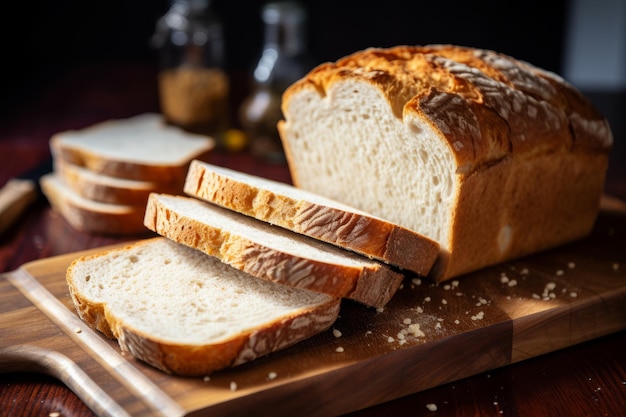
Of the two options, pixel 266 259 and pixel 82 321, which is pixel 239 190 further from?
pixel 82 321

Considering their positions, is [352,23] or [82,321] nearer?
[82,321]

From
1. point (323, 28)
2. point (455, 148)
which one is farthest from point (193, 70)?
point (455, 148)

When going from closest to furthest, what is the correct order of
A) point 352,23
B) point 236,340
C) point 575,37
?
point 236,340
point 352,23
point 575,37

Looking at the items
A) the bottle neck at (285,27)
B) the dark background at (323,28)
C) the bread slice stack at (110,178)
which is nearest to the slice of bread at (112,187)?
the bread slice stack at (110,178)

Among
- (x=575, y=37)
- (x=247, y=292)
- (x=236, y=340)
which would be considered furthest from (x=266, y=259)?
(x=575, y=37)

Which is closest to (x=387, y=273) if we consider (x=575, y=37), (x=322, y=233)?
(x=322, y=233)

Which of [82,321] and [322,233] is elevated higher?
[322,233]

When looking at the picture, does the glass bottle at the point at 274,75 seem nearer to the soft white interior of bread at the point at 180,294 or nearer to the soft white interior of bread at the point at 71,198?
the soft white interior of bread at the point at 71,198

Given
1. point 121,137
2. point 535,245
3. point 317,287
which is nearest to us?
point 317,287
